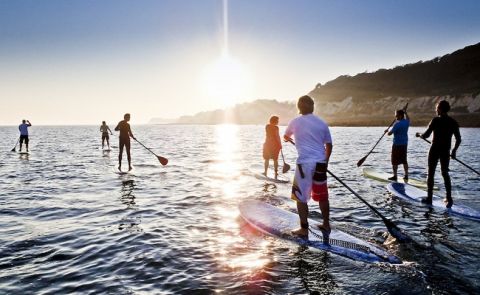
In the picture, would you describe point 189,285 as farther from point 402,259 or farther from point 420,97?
point 420,97

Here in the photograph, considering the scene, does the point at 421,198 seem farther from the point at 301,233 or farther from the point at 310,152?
the point at 310,152

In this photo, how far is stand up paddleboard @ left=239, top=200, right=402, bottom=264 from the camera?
5961mm

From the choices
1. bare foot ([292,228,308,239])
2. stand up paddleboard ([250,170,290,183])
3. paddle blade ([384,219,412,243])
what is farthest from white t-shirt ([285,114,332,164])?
stand up paddleboard ([250,170,290,183])

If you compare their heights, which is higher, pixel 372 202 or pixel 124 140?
pixel 124 140

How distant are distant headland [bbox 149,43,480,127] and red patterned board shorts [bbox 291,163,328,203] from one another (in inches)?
3165

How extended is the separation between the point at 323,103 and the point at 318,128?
150590 mm

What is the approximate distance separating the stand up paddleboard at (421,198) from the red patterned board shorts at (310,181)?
4429 millimetres

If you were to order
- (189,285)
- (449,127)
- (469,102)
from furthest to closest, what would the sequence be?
1. (469,102)
2. (449,127)
3. (189,285)

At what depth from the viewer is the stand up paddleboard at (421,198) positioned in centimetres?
863

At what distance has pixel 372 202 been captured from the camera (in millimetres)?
10648

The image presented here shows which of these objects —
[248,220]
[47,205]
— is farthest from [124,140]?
[248,220]

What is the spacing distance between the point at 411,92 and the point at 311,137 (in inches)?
5084

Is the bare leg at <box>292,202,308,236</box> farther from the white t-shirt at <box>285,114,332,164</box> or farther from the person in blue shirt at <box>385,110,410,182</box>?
the person in blue shirt at <box>385,110,410,182</box>

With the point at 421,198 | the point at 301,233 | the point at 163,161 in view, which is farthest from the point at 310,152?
the point at 163,161
